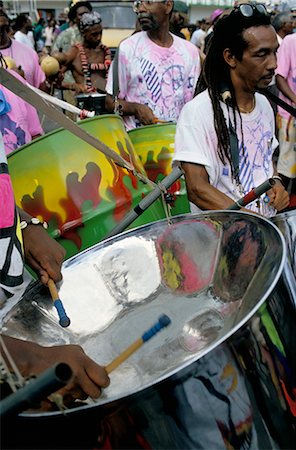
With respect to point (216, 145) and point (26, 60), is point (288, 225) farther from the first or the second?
point (26, 60)

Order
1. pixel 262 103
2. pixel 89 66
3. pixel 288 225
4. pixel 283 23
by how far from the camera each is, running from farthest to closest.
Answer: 1. pixel 283 23
2. pixel 89 66
3. pixel 262 103
4. pixel 288 225

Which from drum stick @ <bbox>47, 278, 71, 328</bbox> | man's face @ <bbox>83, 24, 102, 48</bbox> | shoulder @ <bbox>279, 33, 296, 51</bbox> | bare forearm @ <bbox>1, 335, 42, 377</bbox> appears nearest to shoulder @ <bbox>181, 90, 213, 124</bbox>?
drum stick @ <bbox>47, 278, 71, 328</bbox>

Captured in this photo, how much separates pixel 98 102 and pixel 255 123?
1.27 m

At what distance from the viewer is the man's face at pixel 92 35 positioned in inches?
156

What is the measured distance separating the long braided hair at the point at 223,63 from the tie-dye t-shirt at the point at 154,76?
91cm

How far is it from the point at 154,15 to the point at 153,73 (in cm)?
25

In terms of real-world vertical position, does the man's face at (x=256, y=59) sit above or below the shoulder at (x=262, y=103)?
above

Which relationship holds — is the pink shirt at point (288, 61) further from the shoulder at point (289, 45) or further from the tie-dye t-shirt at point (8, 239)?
the tie-dye t-shirt at point (8, 239)

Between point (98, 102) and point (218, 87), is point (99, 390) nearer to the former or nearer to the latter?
point (218, 87)

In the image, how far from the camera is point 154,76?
2.56 metres

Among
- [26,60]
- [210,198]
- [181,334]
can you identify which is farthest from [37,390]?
[26,60]

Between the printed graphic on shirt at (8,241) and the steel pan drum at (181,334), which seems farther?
the printed graphic on shirt at (8,241)

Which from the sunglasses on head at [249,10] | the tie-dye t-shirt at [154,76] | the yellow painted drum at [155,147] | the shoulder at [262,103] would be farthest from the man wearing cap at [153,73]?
the sunglasses on head at [249,10]

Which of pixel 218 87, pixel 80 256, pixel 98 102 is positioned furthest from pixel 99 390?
pixel 98 102
